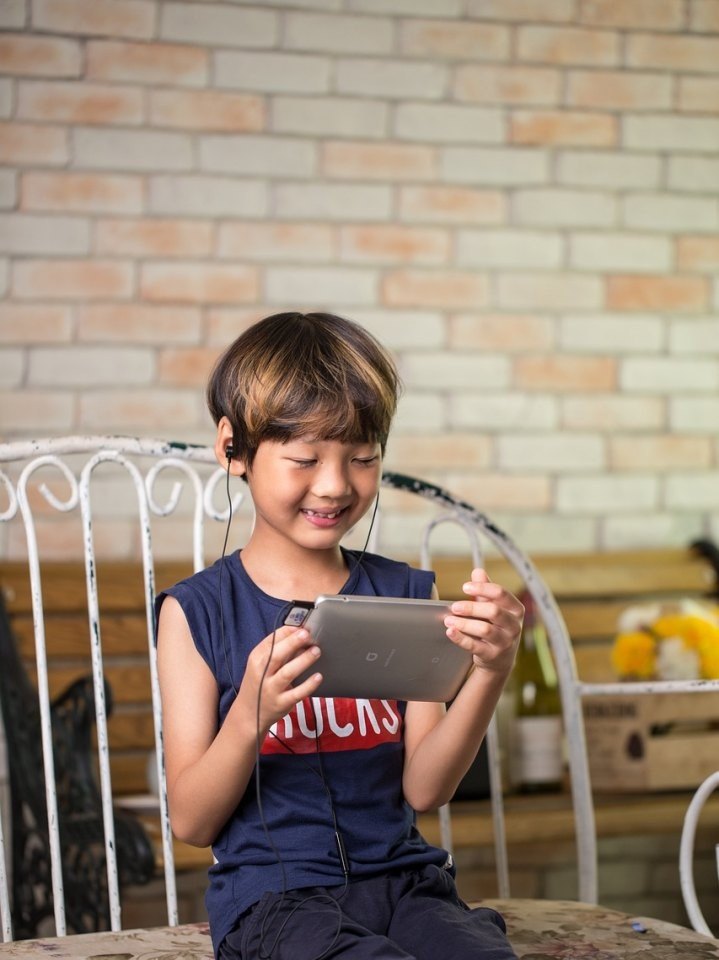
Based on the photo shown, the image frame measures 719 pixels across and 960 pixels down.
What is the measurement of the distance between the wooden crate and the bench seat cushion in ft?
3.03

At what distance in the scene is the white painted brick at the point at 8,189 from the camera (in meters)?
2.63

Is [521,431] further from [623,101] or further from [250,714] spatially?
[250,714]

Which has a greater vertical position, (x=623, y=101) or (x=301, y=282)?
(x=623, y=101)

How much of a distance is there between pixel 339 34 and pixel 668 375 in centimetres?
108

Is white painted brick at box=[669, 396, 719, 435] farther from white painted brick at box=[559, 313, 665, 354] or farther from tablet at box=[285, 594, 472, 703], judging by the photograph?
tablet at box=[285, 594, 472, 703]

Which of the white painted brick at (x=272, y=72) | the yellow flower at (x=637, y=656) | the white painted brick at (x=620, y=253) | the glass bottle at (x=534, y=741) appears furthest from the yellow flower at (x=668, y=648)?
the white painted brick at (x=272, y=72)

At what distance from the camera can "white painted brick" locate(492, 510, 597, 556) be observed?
2885 millimetres

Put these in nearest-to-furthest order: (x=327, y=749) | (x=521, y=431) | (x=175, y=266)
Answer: (x=327, y=749)
(x=175, y=266)
(x=521, y=431)

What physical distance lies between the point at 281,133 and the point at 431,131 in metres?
0.34

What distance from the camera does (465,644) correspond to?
1.19 metres

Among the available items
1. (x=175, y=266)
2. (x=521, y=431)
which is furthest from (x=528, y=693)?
(x=175, y=266)

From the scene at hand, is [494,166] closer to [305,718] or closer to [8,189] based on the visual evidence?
[8,189]

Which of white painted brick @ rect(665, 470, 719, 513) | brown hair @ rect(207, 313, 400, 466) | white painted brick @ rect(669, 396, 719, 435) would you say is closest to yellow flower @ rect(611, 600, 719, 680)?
white painted brick @ rect(665, 470, 719, 513)

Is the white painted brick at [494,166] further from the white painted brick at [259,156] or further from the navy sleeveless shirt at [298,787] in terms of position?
the navy sleeveless shirt at [298,787]
